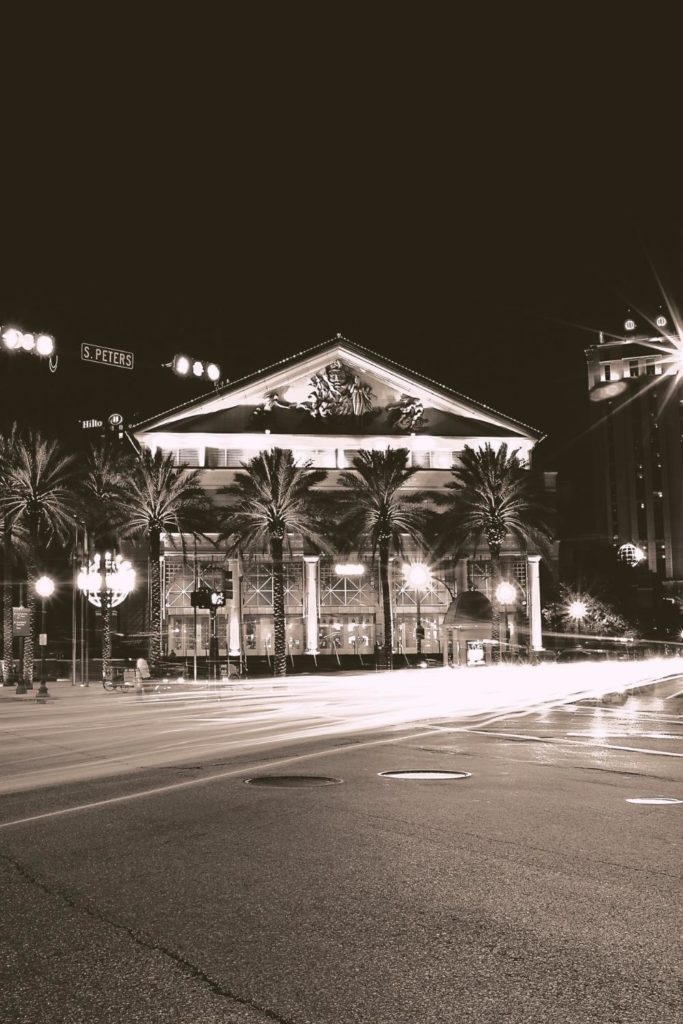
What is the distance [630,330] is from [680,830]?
169801 millimetres

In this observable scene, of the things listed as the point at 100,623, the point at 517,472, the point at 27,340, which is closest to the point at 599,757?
the point at 27,340

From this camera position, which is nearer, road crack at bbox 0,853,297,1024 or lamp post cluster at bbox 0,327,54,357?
road crack at bbox 0,853,297,1024

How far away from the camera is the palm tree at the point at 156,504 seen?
50.5 m

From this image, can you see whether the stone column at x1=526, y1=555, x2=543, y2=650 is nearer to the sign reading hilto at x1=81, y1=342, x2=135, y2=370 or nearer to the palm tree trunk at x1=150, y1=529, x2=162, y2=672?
the palm tree trunk at x1=150, y1=529, x2=162, y2=672

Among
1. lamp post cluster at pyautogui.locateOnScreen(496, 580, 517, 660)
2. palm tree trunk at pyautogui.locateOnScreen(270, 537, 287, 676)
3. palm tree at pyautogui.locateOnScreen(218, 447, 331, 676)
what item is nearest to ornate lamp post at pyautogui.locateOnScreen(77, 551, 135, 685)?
palm tree at pyautogui.locateOnScreen(218, 447, 331, 676)

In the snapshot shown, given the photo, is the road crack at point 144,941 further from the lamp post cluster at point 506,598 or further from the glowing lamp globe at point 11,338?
the lamp post cluster at point 506,598

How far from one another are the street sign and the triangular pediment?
30254mm

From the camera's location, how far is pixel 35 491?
4619cm

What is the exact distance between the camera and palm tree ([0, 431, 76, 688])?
1813 inches

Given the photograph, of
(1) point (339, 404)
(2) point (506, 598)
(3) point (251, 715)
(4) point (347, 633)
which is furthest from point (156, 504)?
(3) point (251, 715)

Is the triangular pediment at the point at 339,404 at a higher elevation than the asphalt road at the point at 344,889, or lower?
higher

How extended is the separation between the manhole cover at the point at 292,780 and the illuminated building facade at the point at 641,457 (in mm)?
137112

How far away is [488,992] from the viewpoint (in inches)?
187

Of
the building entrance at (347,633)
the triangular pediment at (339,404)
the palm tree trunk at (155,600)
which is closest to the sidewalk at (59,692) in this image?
the palm tree trunk at (155,600)
